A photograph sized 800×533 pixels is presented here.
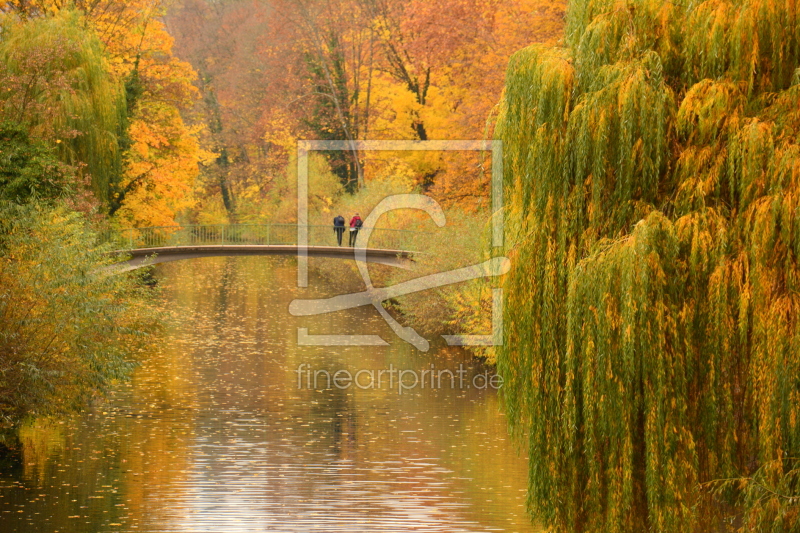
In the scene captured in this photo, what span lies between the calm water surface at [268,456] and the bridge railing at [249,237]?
5078 mm

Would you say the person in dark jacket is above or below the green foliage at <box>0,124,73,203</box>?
below

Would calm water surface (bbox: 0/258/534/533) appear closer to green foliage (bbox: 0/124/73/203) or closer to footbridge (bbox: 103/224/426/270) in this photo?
footbridge (bbox: 103/224/426/270)

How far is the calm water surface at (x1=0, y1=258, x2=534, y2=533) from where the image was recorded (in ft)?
61.4

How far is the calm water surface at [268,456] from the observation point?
18.7 meters

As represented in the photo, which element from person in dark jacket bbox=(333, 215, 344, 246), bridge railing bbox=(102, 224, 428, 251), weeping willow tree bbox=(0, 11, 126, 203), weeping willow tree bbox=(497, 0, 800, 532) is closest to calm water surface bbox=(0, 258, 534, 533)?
bridge railing bbox=(102, 224, 428, 251)

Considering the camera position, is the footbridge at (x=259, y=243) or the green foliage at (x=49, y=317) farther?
the footbridge at (x=259, y=243)

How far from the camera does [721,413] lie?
10.4m

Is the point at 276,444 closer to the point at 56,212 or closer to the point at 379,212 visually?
the point at 56,212

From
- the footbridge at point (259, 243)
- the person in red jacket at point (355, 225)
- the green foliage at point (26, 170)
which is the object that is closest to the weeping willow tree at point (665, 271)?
the green foliage at point (26, 170)

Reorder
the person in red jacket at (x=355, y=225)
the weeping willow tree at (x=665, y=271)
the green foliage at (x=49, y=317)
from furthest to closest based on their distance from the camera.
Result: the person in red jacket at (x=355, y=225) → the green foliage at (x=49, y=317) → the weeping willow tree at (x=665, y=271)

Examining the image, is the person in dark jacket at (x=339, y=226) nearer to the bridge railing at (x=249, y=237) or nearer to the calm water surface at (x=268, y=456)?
the bridge railing at (x=249, y=237)

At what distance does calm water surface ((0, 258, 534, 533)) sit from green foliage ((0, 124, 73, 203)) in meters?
5.67

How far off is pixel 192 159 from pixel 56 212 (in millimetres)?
21988

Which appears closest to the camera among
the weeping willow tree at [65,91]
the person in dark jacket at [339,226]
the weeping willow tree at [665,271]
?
the weeping willow tree at [665,271]
